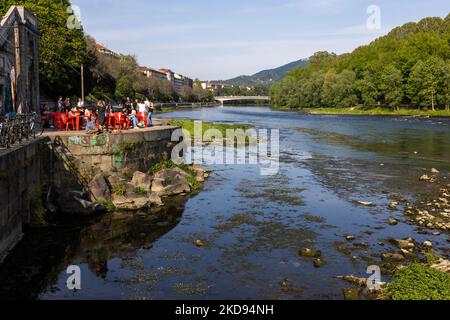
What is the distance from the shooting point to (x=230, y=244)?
1711 cm

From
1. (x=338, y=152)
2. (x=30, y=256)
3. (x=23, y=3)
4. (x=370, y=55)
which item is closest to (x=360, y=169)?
(x=338, y=152)

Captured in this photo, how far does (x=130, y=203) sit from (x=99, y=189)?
163 centimetres

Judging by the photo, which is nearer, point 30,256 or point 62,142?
point 30,256

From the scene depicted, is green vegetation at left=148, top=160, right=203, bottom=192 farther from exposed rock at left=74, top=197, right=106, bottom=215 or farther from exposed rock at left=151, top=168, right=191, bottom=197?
exposed rock at left=74, top=197, right=106, bottom=215

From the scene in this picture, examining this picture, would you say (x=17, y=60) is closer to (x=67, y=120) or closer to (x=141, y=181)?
(x=67, y=120)

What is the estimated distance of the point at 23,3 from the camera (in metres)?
50.2

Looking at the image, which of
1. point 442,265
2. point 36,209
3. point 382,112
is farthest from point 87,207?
point 382,112

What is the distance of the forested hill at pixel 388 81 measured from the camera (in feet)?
339

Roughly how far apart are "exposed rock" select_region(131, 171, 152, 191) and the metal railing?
5311mm

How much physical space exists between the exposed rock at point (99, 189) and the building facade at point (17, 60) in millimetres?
6982

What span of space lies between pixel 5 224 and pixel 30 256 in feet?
4.46

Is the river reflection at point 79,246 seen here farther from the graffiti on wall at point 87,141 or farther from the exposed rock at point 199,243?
the graffiti on wall at point 87,141

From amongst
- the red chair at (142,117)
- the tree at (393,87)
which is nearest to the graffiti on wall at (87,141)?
the red chair at (142,117)

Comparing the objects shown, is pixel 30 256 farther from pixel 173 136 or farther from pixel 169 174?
pixel 173 136
